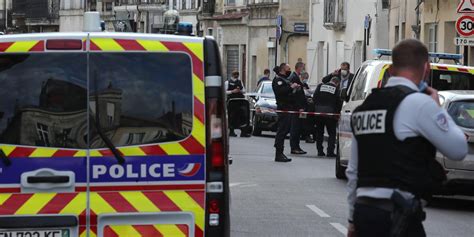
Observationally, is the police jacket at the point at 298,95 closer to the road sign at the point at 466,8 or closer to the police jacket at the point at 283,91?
the police jacket at the point at 283,91

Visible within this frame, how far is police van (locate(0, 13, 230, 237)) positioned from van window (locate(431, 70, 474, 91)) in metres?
11.6

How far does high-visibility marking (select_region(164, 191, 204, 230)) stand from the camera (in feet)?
28.4

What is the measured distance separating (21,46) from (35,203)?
39.4 inches

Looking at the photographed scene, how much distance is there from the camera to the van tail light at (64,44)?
8.52 meters

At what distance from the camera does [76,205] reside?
28.2 ft

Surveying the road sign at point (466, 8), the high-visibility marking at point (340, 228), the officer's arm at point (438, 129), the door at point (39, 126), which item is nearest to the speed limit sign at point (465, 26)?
the road sign at point (466, 8)

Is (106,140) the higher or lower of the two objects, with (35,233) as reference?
higher

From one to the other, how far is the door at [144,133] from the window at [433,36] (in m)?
29.3

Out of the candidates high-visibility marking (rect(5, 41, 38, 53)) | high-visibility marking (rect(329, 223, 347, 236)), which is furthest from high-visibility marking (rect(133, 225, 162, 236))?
high-visibility marking (rect(329, 223, 347, 236))

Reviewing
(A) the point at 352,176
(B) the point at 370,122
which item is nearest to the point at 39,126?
(A) the point at 352,176

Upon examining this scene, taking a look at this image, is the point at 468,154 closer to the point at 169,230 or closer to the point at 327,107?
the point at 169,230

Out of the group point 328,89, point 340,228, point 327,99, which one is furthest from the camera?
point 328,89

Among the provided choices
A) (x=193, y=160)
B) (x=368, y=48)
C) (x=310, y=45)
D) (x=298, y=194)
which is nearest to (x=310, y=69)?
(x=310, y=45)

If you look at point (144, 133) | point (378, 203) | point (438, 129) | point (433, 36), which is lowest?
point (378, 203)
